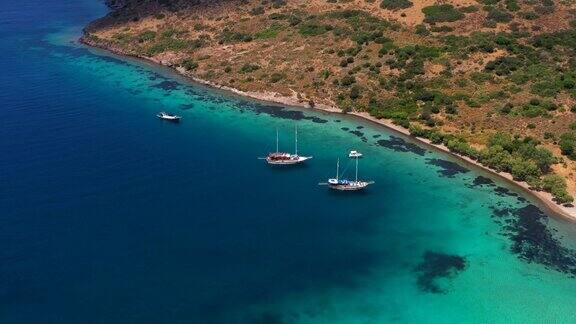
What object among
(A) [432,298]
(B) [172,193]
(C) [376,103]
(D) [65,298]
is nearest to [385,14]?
(C) [376,103]

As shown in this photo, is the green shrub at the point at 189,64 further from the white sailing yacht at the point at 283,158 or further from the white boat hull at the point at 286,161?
the white boat hull at the point at 286,161

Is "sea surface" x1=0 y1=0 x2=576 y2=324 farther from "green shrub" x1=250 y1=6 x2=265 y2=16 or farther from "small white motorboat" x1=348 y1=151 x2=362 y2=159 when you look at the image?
"green shrub" x1=250 y1=6 x2=265 y2=16

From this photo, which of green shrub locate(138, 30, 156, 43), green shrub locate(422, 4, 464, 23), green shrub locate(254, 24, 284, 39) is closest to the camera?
green shrub locate(422, 4, 464, 23)

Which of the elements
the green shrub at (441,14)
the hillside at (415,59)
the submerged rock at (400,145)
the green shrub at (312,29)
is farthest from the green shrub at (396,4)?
the submerged rock at (400,145)

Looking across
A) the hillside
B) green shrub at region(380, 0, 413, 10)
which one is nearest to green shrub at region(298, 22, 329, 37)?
the hillside

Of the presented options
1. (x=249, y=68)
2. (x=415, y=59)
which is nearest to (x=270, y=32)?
(x=249, y=68)

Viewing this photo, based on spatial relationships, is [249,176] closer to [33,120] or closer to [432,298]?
[432,298]

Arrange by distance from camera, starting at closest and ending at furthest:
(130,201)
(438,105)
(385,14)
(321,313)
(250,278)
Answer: (321,313) < (250,278) < (130,201) < (438,105) < (385,14)
